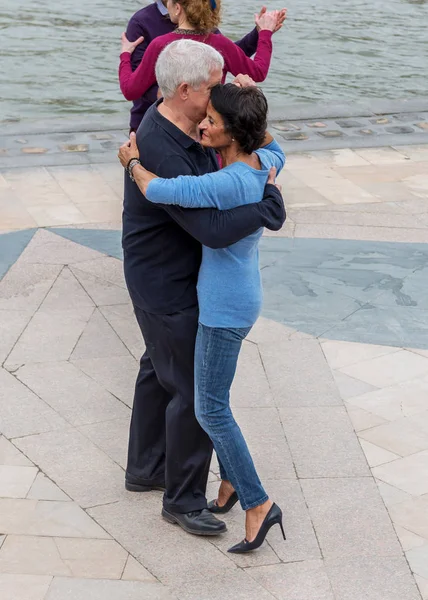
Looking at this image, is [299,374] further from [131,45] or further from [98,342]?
[131,45]

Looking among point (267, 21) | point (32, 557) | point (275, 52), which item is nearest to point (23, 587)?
point (32, 557)

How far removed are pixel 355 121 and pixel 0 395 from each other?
6817 mm

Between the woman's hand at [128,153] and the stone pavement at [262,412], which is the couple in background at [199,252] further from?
the stone pavement at [262,412]

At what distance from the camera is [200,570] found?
3775mm

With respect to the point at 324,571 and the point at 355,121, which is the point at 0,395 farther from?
the point at 355,121

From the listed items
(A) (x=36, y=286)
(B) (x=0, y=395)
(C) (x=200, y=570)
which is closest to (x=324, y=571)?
(C) (x=200, y=570)

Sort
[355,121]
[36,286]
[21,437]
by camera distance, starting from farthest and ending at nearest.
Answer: [355,121] < [36,286] < [21,437]

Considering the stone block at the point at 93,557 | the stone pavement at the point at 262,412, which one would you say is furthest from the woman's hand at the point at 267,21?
the stone block at the point at 93,557

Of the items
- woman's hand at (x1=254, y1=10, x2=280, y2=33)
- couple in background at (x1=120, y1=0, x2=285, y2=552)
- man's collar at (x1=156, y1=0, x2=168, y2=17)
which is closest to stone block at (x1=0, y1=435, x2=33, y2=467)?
couple in background at (x1=120, y1=0, x2=285, y2=552)

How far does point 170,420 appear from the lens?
13.0 ft

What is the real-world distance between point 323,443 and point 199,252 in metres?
→ 1.31

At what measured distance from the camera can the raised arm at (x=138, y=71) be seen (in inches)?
215

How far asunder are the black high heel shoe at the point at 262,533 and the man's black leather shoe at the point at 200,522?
126mm

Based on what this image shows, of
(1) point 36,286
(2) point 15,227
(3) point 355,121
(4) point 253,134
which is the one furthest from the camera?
(3) point 355,121
